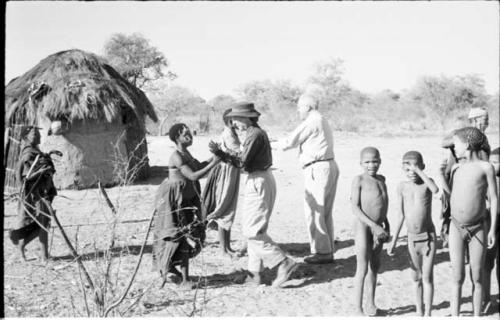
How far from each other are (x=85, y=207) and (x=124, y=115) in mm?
2719

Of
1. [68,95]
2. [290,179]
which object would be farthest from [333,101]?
[68,95]

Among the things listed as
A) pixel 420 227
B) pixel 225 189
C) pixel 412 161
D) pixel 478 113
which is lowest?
pixel 420 227

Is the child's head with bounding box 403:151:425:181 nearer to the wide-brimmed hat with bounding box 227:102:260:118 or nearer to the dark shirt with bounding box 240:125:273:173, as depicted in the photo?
the dark shirt with bounding box 240:125:273:173

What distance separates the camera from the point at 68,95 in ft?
31.1

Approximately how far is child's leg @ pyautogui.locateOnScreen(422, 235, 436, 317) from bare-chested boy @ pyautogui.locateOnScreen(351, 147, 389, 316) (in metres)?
0.31

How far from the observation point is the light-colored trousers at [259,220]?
441 centimetres

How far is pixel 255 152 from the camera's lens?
4.44 meters

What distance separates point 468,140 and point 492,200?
1.44ft

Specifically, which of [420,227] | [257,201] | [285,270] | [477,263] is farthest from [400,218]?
[257,201]

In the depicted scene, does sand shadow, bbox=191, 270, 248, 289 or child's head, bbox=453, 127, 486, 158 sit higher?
child's head, bbox=453, 127, 486, 158

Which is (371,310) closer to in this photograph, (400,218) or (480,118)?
(400,218)

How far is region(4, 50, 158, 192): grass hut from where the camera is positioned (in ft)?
31.2

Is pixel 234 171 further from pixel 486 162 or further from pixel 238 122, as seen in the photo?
pixel 486 162

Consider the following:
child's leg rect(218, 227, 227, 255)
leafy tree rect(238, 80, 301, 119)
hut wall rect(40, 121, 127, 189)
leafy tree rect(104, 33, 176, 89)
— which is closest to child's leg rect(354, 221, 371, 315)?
child's leg rect(218, 227, 227, 255)
